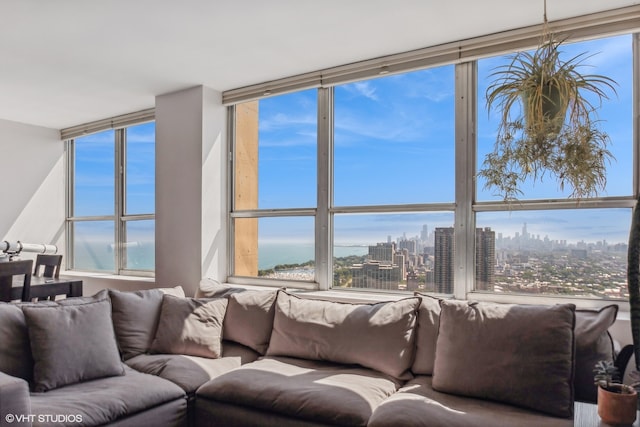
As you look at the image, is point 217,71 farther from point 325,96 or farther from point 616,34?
point 616,34

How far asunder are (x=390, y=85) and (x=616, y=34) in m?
1.50

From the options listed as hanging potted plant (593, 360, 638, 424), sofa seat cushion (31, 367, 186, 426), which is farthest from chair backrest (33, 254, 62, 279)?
hanging potted plant (593, 360, 638, 424)

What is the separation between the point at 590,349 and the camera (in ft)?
7.34

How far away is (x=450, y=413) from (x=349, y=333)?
85 cm

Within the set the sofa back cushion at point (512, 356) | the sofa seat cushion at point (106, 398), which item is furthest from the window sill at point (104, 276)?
the sofa back cushion at point (512, 356)

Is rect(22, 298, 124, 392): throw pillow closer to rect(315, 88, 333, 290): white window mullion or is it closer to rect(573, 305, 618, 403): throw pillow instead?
rect(315, 88, 333, 290): white window mullion

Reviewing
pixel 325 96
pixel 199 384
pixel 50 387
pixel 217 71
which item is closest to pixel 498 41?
pixel 325 96

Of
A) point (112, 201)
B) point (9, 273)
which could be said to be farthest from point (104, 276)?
point (9, 273)

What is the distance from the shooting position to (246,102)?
4.27 metres

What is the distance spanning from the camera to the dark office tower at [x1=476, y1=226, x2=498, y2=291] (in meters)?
3.12

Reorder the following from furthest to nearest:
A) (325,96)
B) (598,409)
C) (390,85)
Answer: (325,96)
(390,85)
(598,409)

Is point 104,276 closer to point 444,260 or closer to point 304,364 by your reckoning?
point 304,364

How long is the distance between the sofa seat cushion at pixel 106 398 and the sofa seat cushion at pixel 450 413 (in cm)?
114

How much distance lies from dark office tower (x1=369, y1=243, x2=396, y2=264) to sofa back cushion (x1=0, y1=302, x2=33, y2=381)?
7.66 feet
